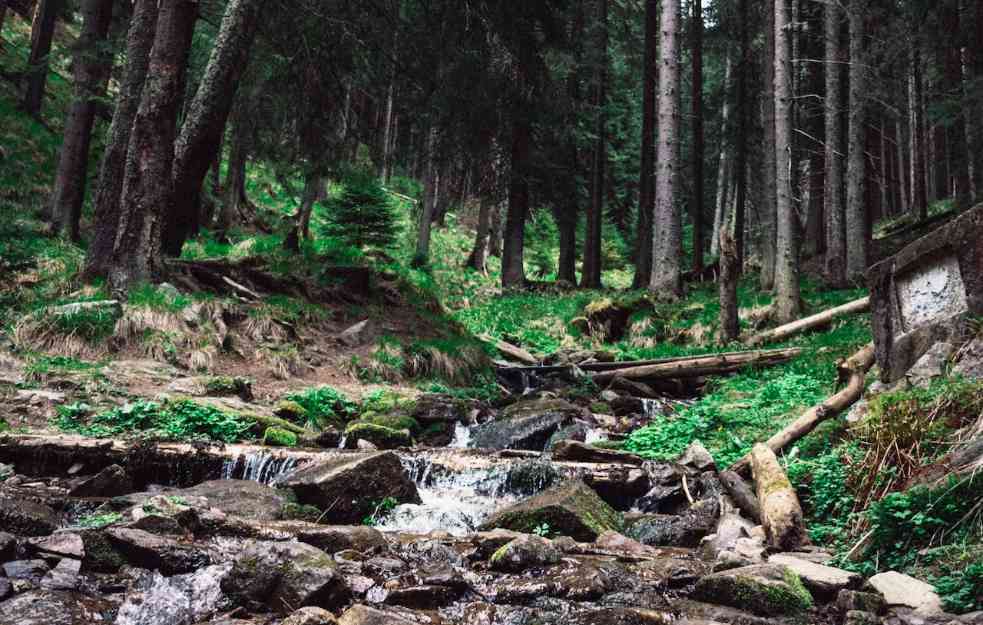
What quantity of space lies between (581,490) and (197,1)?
949 cm

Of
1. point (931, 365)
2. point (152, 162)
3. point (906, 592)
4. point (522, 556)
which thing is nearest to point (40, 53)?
point (152, 162)

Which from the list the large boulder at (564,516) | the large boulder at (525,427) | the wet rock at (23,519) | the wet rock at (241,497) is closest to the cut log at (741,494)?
the large boulder at (564,516)

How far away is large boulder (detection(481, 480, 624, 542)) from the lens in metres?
5.50

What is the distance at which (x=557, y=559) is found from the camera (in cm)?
478

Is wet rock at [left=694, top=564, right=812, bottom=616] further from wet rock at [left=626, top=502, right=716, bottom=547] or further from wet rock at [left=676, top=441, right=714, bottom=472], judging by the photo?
wet rock at [left=676, top=441, right=714, bottom=472]

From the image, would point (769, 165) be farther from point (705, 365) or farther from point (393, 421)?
point (393, 421)

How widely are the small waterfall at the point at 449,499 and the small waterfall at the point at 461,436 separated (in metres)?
1.38

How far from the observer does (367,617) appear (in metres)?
3.63

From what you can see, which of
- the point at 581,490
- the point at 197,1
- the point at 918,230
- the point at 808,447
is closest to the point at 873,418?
the point at 808,447

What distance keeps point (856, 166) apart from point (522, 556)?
14045 mm

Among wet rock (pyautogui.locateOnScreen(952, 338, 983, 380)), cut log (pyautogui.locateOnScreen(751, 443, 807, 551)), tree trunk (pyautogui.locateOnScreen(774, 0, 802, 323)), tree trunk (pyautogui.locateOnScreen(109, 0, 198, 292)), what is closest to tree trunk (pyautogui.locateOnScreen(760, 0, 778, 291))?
tree trunk (pyautogui.locateOnScreen(774, 0, 802, 323))

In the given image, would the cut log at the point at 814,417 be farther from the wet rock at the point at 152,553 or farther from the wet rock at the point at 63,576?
the wet rock at the point at 63,576

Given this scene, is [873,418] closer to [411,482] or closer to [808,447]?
[808,447]

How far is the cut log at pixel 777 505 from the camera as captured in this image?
480 cm
